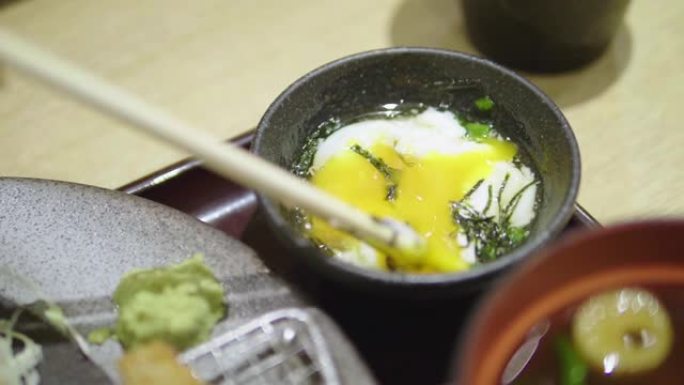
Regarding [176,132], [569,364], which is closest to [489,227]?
[569,364]

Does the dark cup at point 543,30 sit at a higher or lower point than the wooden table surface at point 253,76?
higher

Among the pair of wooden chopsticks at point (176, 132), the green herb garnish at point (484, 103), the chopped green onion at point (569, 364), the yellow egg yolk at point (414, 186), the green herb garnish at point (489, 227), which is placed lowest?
the chopped green onion at point (569, 364)

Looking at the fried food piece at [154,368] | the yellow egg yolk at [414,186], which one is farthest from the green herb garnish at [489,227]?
the fried food piece at [154,368]

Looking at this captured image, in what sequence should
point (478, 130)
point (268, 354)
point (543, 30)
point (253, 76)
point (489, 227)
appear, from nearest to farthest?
point (268, 354) < point (489, 227) < point (478, 130) < point (543, 30) < point (253, 76)

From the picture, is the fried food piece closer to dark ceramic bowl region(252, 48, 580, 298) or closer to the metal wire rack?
the metal wire rack

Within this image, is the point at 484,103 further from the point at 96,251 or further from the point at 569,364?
the point at 96,251

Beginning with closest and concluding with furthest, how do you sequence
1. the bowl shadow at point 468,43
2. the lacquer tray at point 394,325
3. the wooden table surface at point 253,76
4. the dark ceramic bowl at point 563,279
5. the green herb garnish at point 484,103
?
the dark ceramic bowl at point 563,279 < the lacquer tray at point 394,325 < the green herb garnish at point 484,103 < the wooden table surface at point 253,76 < the bowl shadow at point 468,43

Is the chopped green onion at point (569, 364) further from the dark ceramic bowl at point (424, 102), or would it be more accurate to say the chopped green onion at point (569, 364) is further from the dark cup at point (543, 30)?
the dark cup at point (543, 30)
